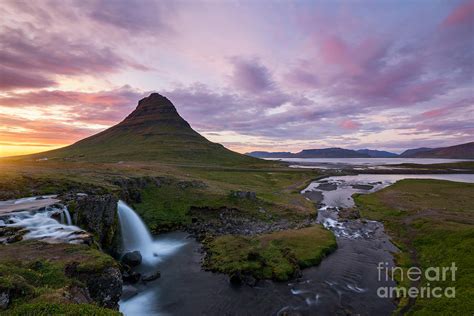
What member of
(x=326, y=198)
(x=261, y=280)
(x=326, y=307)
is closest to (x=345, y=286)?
(x=326, y=307)

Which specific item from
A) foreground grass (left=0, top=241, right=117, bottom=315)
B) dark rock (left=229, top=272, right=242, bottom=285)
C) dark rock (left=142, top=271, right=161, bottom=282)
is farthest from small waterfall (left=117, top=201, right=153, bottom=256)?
foreground grass (left=0, top=241, right=117, bottom=315)

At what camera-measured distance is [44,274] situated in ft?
57.4

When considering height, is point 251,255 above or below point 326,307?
above

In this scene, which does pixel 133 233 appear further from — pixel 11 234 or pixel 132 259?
pixel 11 234

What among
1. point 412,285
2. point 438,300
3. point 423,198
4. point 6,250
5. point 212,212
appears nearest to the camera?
point 6,250

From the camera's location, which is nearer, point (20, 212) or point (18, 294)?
point (18, 294)

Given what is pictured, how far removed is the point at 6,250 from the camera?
21266 millimetres

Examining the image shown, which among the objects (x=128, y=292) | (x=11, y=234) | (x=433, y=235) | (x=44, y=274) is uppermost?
(x=11, y=234)

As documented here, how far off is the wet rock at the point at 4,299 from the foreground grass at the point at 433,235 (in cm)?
3057

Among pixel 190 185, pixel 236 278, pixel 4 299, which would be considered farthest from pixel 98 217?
pixel 190 185

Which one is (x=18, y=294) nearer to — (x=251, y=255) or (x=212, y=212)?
(x=251, y=255)

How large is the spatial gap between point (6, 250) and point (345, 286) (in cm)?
3306

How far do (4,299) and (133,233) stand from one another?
98.4 ft

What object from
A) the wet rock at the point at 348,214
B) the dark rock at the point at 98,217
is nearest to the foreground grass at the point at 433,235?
the wet rock at the point at 348,214
